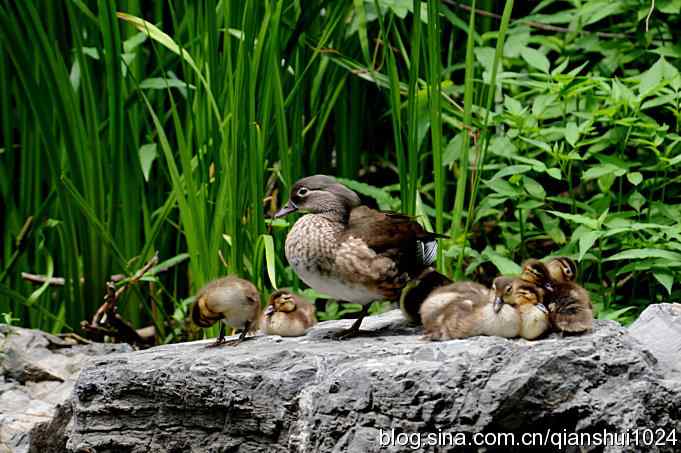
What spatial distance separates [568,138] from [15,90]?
258cm

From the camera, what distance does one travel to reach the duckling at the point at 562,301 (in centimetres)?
279

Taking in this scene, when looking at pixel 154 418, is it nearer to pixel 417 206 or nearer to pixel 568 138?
pixel 417 206

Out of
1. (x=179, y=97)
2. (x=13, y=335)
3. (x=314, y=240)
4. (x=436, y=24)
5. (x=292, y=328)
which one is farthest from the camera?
(x=179, y=97)

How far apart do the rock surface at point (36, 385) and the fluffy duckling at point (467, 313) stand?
1.44m

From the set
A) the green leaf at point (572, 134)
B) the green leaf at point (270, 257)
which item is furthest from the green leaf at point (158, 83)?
the green leaf at point (572, 134)

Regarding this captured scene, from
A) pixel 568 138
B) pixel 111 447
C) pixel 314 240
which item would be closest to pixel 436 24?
pixel 568 138

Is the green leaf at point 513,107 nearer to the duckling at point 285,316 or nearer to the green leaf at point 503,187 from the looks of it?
the green leaf at point 503,187

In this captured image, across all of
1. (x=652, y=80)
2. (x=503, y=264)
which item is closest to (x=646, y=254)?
(x=503, y=264)

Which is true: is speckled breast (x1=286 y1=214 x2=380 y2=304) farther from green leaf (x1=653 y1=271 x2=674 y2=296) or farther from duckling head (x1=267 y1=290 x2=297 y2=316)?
green leaf (x1=653 y1=271 x2=674 y2=296)

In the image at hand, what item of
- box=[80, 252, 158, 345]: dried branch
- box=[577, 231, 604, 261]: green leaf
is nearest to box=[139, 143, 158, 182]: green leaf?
box=[80, 252, 158, 345]: dried branch

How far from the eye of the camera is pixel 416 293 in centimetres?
324

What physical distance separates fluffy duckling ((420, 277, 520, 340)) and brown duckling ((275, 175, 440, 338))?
0.57ft

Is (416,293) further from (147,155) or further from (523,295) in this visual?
(147,155)

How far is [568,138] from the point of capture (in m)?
3.91
